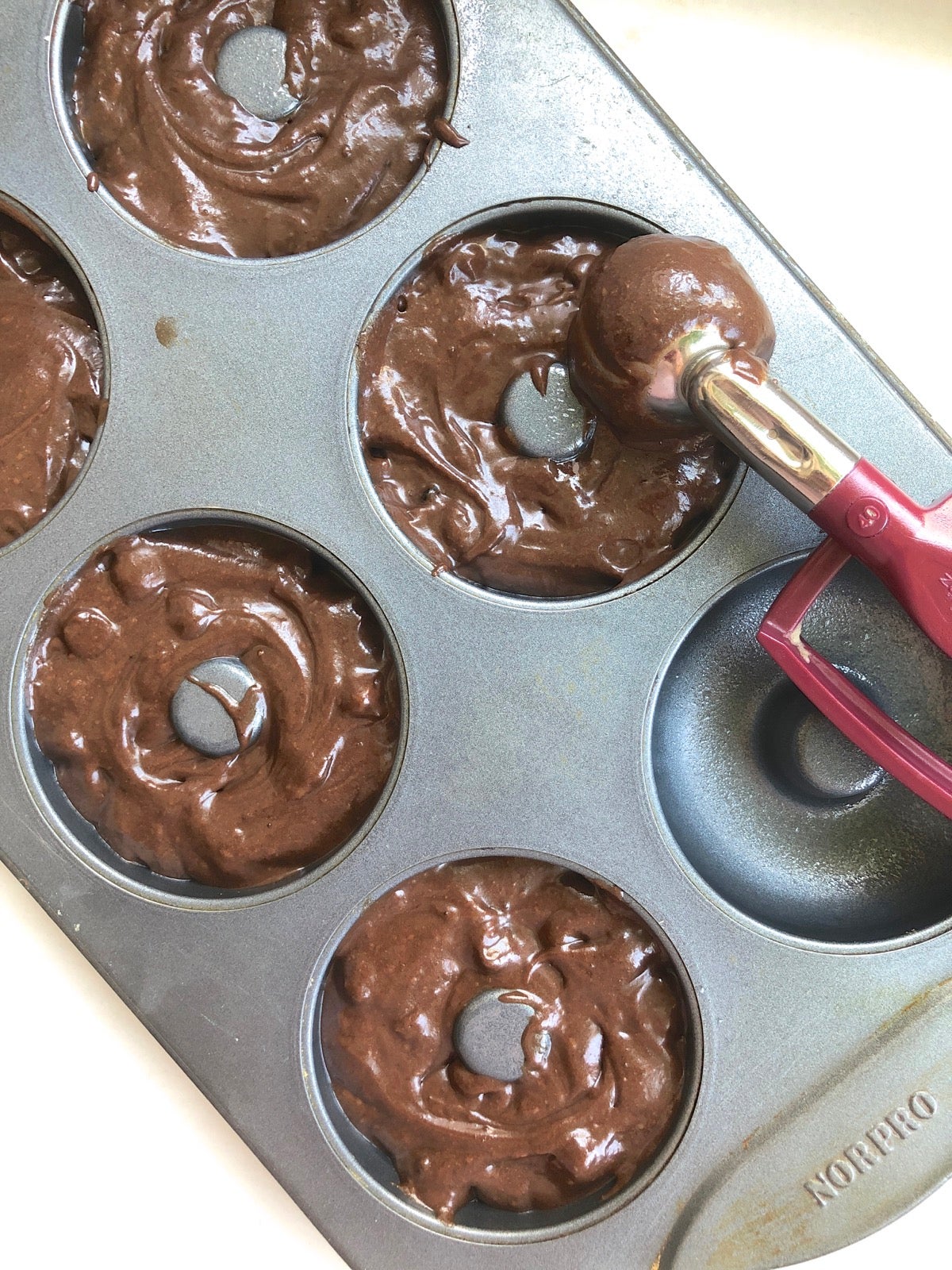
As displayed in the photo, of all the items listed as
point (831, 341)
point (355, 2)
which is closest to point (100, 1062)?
point (831, 341)

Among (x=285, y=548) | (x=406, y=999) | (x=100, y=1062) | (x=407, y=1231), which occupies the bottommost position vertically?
(x=100, y=1062)

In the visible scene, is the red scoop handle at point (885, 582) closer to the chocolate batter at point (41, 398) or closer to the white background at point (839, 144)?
the white background at point (839, 144)

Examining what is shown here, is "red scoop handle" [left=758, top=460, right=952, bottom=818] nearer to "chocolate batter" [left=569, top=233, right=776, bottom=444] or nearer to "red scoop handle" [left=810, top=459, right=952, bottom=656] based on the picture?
"red scoop handle" [left=810, top=459, right=952, bottom=656]

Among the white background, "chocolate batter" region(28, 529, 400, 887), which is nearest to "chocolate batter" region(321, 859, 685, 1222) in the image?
"chocolate batter" region(28, 529, 400, 887)

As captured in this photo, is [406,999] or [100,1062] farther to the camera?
[100,1062]

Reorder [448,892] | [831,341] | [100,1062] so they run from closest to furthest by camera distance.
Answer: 1. [831,341]
2. [448,892]
3. [100,1062]

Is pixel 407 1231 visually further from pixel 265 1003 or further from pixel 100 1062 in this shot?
pixel 100 1062

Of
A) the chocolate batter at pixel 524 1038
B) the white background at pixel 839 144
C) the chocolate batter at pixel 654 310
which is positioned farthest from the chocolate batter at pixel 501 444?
the chocolate batter at pixel 524 1038
